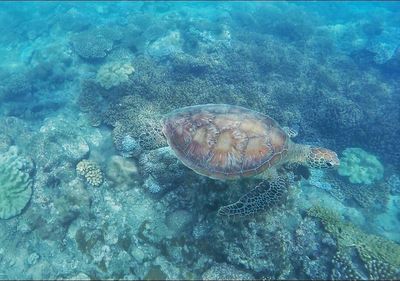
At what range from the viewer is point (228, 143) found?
5020 millimetres

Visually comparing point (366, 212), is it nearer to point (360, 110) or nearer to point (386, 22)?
point (360, 110)

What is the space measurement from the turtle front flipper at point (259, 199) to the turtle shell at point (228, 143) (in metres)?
0.32

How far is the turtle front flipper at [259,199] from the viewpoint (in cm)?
462

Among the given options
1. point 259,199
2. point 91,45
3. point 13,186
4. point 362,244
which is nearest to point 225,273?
Result: point 259,199

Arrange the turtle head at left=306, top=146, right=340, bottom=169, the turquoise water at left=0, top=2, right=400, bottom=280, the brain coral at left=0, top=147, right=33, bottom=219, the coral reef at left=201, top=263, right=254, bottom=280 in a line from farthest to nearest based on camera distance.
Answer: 1. the brain coral at left=0, top=147, right=33, bottom=219
2. the turtle head at left=306, top=146, right=340, bottom=169
3. the turquoise water at left=0, top=2, right=400, bottom=280
4. the coral reef at left=201, top=263, right=254, bottom=280

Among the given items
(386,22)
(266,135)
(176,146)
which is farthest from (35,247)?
(386,22)

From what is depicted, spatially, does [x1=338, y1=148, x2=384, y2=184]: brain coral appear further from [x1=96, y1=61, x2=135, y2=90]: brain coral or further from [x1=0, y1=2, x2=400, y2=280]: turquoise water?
[x1=96, y1=61, x2=135, y2=90]: brain coral

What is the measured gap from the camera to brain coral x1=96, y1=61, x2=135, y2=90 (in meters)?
8.62

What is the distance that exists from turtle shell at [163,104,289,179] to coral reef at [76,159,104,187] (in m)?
1.95

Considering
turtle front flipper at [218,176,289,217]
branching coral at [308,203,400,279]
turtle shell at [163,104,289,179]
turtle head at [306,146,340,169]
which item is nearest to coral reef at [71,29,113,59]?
turtle shell at [163,104,289,179]

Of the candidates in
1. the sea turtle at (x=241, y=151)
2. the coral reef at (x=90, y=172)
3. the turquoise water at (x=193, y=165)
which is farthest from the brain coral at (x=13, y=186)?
the sea turtle at (x=241, y=151)

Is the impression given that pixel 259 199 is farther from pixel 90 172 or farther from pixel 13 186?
pixel 13 186

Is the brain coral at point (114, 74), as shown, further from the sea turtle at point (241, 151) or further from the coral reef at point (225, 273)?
the coral reef at point (225, 273)

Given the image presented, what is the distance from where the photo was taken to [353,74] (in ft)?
38.2
